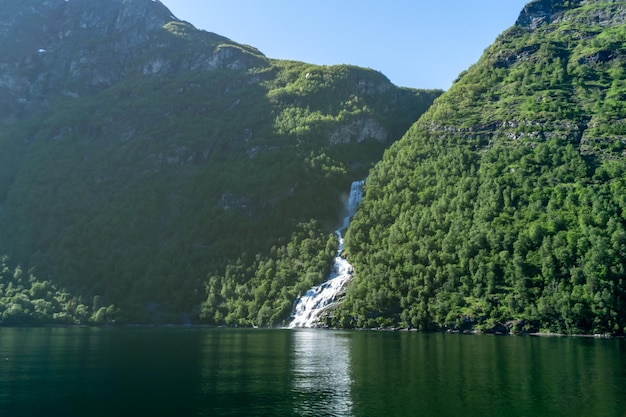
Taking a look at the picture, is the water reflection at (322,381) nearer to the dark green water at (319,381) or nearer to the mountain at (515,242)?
the dark green water at (319,381)

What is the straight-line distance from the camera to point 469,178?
184750 mm

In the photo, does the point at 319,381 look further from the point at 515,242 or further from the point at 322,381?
the point at 515,242

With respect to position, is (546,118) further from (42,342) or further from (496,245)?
(42,342)

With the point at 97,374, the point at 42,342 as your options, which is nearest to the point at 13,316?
the point at 42,342

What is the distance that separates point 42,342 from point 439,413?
95.0m

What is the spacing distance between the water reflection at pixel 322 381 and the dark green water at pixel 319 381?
11 centimetres

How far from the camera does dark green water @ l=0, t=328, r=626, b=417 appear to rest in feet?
154

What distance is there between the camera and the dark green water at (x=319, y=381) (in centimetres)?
4694

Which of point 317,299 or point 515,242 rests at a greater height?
point 515,242

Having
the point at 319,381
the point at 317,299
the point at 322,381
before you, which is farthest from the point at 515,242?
the point at 319,381

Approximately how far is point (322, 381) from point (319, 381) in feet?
1.11

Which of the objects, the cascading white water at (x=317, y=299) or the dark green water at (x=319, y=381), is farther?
the cascading white water at (x=317, y=299)

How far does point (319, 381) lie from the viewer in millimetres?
60594

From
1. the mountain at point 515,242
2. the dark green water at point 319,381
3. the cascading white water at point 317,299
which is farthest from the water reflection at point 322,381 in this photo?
the cascading white water at point 317,299
